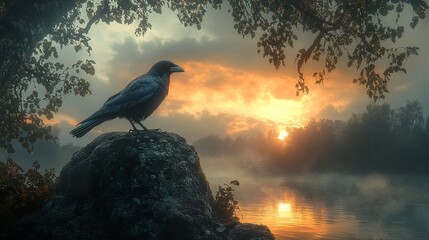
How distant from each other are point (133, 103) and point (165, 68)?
4.56ft

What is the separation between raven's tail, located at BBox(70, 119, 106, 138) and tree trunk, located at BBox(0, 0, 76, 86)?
1.91m

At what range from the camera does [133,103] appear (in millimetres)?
8273

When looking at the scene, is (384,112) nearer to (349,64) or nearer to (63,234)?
(349,64)

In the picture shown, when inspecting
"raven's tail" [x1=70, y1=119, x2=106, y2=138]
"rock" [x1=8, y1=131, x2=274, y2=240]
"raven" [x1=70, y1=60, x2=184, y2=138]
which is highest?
"raven" [x1=70, y1=60, x2=184, y2=138]

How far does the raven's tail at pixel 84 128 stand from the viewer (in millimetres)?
7812

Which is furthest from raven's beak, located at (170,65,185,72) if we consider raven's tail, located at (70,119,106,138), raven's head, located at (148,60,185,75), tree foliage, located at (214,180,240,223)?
tree foliage, located at (214,180,240,223)

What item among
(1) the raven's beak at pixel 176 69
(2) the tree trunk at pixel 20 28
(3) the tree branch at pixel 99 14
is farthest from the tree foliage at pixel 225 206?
(3) the tree branch at pixel 99 14

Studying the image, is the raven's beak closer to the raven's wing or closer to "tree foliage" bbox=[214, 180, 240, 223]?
the raven's wing

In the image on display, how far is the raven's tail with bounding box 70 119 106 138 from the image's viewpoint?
781 cm

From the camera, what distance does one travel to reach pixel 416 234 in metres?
34.9

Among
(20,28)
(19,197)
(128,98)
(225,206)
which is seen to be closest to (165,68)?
(128,98)

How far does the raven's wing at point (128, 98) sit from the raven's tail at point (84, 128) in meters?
0.07

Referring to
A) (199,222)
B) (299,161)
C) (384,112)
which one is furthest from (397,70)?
(299,161)

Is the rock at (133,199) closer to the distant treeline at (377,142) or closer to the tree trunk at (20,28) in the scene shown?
the tree trunk at (20,28)
